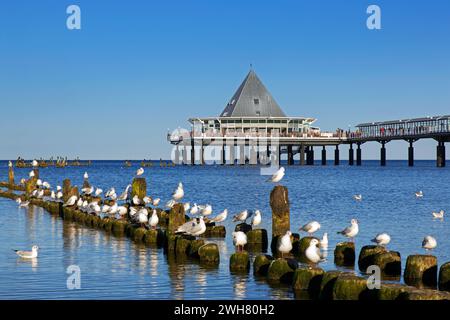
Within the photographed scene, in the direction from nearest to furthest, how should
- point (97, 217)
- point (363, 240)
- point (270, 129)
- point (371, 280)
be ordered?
Answer: point (371, 280), point (363, 240), point (97, 217), point (270, 129)

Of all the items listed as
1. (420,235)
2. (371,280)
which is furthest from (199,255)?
(420,235)

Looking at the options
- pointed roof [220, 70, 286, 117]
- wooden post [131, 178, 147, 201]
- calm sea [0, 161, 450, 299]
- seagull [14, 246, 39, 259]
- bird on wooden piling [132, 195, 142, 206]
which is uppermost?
pointed roof [220, 70, 286, 117]

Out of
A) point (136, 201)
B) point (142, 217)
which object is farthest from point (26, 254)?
point (136, 201)

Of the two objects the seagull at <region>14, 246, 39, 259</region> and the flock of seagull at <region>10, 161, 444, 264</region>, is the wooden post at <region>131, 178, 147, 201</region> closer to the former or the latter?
the flock of seagull at <region>10, 161, 444, 264</region>

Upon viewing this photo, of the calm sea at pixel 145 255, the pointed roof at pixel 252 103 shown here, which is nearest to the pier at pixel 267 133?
the pointed roof at pixel 252 103

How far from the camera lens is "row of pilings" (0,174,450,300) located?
45.3 ft

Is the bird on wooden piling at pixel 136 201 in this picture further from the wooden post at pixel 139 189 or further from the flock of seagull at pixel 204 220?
the wooden post at pixel 139 189

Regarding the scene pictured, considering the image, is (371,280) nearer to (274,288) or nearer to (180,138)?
(274,288)

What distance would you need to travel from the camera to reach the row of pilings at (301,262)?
13.8 meters

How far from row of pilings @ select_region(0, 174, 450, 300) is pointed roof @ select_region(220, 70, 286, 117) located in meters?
95.2

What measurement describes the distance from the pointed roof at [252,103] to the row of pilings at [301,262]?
312 feet

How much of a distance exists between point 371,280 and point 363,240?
11339 millimetres

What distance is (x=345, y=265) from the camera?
19.6m

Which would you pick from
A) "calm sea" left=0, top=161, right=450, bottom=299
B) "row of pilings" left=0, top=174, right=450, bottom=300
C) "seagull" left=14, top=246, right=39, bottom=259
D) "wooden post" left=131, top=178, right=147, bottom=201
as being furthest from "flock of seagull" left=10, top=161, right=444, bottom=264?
"calm sea" left=0, top=161, right=450, bottom=299
